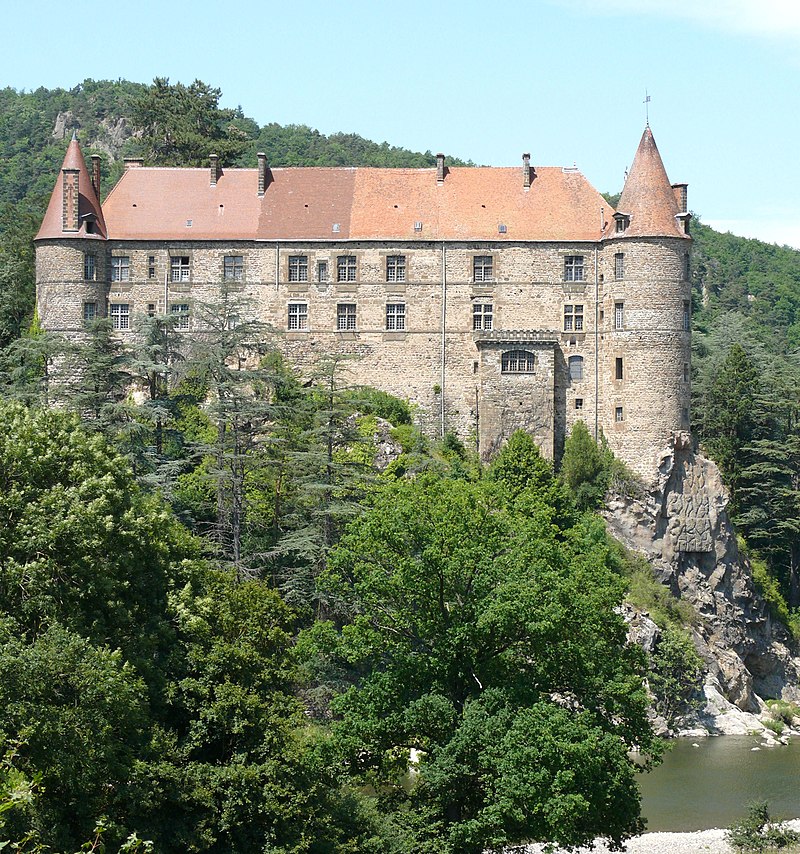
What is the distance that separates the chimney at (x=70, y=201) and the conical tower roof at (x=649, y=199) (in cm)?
2037

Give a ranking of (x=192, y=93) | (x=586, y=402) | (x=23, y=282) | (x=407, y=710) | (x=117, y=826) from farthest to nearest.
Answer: (x=192, y=93) → (x=23, y=282) → (x=586, y=402) → (x=407, y=710) → (x=117, y=826)

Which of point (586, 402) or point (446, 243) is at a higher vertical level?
point (446, 243)

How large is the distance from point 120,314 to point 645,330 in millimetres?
19836

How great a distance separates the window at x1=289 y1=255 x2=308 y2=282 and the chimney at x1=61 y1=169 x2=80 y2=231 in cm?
816

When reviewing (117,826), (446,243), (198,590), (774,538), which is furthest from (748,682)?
(117,826)

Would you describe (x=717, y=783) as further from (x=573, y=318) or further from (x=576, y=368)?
(x=573, y=318)

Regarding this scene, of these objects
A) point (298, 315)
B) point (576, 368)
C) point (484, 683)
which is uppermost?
point (298, 315)

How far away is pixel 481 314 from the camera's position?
5369 centimetres

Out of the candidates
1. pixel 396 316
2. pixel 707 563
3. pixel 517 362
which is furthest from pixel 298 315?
pixel 707 563

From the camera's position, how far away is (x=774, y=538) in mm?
60469

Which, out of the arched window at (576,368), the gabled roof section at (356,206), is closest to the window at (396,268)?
the gabled roof section at (356,206)

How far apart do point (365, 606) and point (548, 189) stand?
30432 millimetres

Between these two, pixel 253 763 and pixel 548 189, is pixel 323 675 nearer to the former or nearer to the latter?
pixel 253 763

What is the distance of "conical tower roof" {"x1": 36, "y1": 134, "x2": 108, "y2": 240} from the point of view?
176ft
